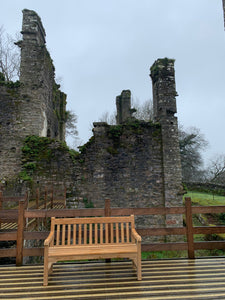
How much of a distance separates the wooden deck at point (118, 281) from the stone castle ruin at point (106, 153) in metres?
6.85

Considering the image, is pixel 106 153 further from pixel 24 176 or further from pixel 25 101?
pixel 25 101

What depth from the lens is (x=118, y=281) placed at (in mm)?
3541

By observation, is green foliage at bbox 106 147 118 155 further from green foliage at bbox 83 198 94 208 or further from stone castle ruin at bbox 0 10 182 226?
green foliage at bbox 83 198 94 208

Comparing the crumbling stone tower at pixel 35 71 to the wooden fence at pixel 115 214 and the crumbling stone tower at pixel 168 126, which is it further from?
the wooden fence at pixel 115 214

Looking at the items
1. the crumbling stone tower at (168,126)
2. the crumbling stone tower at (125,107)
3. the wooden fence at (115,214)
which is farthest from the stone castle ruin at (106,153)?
the wooden fence at (115,214)

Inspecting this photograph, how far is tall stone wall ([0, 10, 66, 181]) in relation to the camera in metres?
11.9

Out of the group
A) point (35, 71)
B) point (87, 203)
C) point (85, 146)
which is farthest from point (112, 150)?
point (35, 71)

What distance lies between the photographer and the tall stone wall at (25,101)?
11.9m

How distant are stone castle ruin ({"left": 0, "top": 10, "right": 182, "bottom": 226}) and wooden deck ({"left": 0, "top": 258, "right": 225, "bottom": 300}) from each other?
6.85 m

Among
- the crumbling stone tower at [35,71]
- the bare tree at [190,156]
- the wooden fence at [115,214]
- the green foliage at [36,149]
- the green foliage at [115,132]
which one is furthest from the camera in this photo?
the bare tree at [190,156]

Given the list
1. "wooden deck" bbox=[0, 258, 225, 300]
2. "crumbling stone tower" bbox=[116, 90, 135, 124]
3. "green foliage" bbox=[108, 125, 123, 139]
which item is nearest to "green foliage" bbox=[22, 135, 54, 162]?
"green foliage" bbox=[108, 125, 123, 139]

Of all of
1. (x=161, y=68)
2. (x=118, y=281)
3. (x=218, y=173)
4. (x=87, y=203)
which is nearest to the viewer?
(x=118, y=281)

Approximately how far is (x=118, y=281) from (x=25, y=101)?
1101cm

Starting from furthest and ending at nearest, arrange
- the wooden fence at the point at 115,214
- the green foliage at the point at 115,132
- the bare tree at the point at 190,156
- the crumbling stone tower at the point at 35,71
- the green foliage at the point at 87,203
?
the bare tree at the point at 190,156 < the crumbling stone tower at the point at 35,71 < the green foliage at the point at 115,132 < the green foliage at the point at 87,203 < the wooden fence at the point at 115,214
